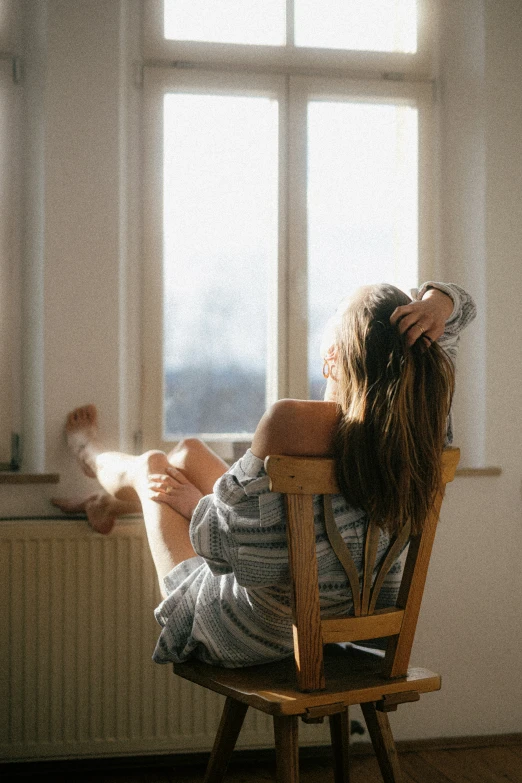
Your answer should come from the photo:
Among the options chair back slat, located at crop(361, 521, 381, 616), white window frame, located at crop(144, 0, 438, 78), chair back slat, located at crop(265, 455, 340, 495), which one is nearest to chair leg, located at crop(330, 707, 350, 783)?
chair back slat, located at crop(361, 521, 381, 616)

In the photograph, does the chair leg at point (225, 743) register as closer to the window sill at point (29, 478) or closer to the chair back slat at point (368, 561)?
the chair back slat at point (368, 561)

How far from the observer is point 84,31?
2.40 m

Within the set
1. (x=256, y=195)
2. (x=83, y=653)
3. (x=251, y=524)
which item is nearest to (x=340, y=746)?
(x=251, y=524)

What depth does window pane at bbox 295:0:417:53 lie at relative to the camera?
2.69 m

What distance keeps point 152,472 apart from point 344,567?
60 cm

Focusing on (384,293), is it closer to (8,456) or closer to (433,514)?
(433,514)

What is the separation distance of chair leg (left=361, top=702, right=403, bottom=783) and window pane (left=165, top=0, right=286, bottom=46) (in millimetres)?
2054

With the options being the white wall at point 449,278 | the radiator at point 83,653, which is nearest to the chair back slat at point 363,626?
the radiator at point 83,653

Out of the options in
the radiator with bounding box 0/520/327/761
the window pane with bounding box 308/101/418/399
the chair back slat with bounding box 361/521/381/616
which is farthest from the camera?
the window pane with bounding box 308/101/418/399

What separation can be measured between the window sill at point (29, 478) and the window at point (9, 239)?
7.7 inches

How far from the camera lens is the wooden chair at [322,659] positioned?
131 cm

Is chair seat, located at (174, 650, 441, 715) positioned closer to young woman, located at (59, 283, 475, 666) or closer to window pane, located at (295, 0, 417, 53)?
young woman, located at (59, 283, 475, 666)

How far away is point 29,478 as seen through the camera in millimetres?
2312

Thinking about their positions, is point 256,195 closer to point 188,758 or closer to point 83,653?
point 83,653
